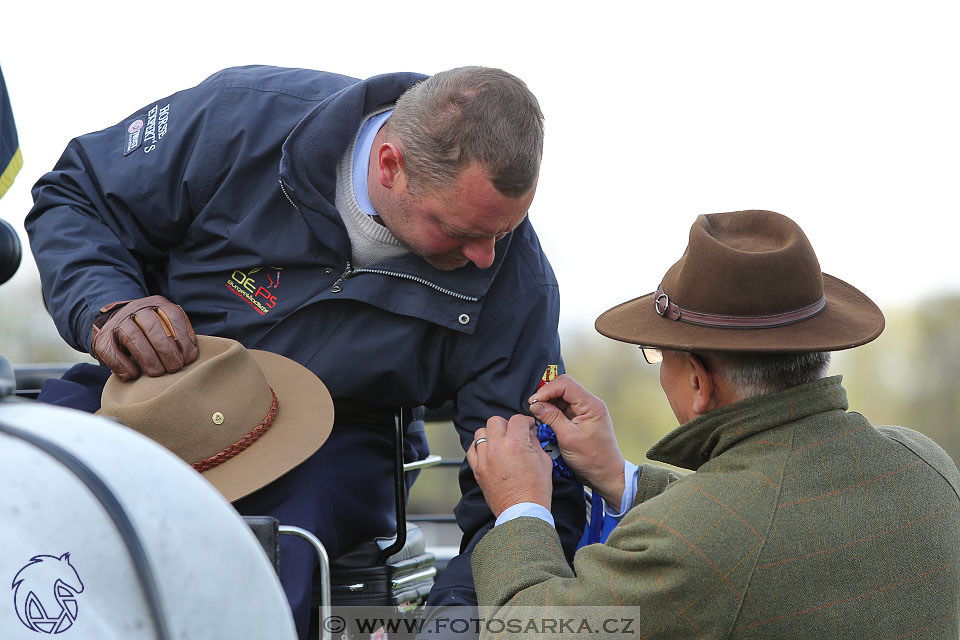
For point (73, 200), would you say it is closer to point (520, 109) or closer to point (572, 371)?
point (520, 109)

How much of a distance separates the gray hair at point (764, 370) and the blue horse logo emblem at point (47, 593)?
115 cm

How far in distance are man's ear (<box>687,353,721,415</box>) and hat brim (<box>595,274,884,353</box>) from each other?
0.07 meters

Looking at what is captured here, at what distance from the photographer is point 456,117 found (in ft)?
7.54

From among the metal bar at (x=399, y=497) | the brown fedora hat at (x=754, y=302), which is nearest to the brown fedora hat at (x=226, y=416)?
the metal bar at (x=399, y=497)

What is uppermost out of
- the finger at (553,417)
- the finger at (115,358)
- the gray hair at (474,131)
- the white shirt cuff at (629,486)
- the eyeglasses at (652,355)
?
the gray hair at (474,131)

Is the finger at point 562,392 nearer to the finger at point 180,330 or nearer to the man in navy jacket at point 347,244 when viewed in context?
the man in navy jacket at point 347,244

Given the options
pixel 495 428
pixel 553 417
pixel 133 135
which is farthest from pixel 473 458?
pixel 133 135

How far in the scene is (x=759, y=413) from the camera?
177 cm

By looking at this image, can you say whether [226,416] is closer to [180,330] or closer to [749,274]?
[180,330]

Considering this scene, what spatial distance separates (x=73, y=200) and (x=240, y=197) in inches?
16.2

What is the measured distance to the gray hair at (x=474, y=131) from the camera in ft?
7.45

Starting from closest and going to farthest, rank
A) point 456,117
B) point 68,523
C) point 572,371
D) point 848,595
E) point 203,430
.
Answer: point 68,523 < point 848,595 < point 203,430 < point 456,117 < point 572,371

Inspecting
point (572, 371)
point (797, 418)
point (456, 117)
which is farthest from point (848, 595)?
point (572, 371)

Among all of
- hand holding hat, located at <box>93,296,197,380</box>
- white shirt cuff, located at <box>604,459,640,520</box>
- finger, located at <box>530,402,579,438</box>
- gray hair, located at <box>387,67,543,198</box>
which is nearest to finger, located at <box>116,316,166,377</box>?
hand holding hat, located at <box>93,296,197,380</box>
